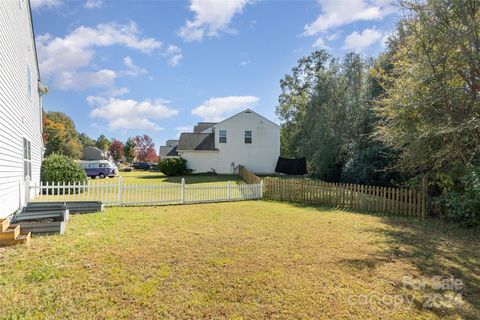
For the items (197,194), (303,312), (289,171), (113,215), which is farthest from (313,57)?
(303,312)

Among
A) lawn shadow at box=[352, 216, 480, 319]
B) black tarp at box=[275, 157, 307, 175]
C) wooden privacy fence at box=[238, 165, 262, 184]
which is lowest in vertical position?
lawn shadow at box=[352, 216, 480, 319]

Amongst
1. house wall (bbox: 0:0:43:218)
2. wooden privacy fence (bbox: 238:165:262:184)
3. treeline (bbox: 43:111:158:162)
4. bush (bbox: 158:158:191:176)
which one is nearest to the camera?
house wall (bbox: 0:0:43:218)

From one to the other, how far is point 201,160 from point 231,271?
2456 cm

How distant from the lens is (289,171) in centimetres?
2864

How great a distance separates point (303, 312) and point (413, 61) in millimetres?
9312

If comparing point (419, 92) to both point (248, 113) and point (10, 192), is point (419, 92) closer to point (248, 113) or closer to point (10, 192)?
point (10, 192)

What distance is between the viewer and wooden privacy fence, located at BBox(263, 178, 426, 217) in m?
10.3

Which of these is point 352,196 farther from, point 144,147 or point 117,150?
point 117,150

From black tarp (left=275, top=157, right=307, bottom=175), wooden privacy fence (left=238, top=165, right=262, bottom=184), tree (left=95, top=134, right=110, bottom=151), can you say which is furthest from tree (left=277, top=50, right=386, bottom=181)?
tree (left=95, top=134, right=110, bottom=151)

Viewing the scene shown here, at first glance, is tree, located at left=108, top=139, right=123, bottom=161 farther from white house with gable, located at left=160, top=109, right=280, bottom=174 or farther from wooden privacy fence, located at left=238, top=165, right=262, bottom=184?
wooden privacy fence, located at left=238, top=165, right=262, bottom=184

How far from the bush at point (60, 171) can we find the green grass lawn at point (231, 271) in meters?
8.37

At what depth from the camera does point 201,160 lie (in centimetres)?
2861

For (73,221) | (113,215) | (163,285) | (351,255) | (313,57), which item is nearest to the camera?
(163,285)

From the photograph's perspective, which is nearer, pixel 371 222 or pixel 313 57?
pixel 371 222
